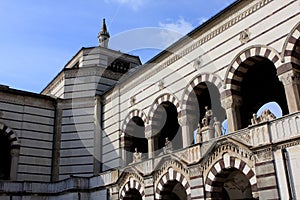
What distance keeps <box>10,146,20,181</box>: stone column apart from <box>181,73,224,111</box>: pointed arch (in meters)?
8.19

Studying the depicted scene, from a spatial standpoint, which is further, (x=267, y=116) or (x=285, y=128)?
(x=267, y=116)

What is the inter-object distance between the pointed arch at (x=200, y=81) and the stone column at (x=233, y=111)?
1.67 feet

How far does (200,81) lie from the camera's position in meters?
13.7

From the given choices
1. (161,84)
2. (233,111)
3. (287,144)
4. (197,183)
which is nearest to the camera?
(287,144)

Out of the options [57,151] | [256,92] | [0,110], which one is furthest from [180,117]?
[0,110]

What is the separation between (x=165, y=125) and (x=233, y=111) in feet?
16.8

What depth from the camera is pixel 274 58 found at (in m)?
11.2

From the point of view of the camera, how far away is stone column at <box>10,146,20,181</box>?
16.9 metres

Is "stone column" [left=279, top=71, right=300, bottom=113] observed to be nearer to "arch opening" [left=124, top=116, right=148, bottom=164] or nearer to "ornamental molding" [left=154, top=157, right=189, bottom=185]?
"ornamental molding" [left=154, top=157, right=189, bottom=185]

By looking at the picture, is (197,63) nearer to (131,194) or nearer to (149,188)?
(149,188)

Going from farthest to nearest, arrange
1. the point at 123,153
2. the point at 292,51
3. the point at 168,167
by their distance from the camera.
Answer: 1. the point at 123,153
2. the point at 168,167
3. the point at 292,51

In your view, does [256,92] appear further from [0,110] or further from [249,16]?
[0,110]

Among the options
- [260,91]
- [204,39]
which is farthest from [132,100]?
[260,91]

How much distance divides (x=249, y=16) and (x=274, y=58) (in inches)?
76.7
